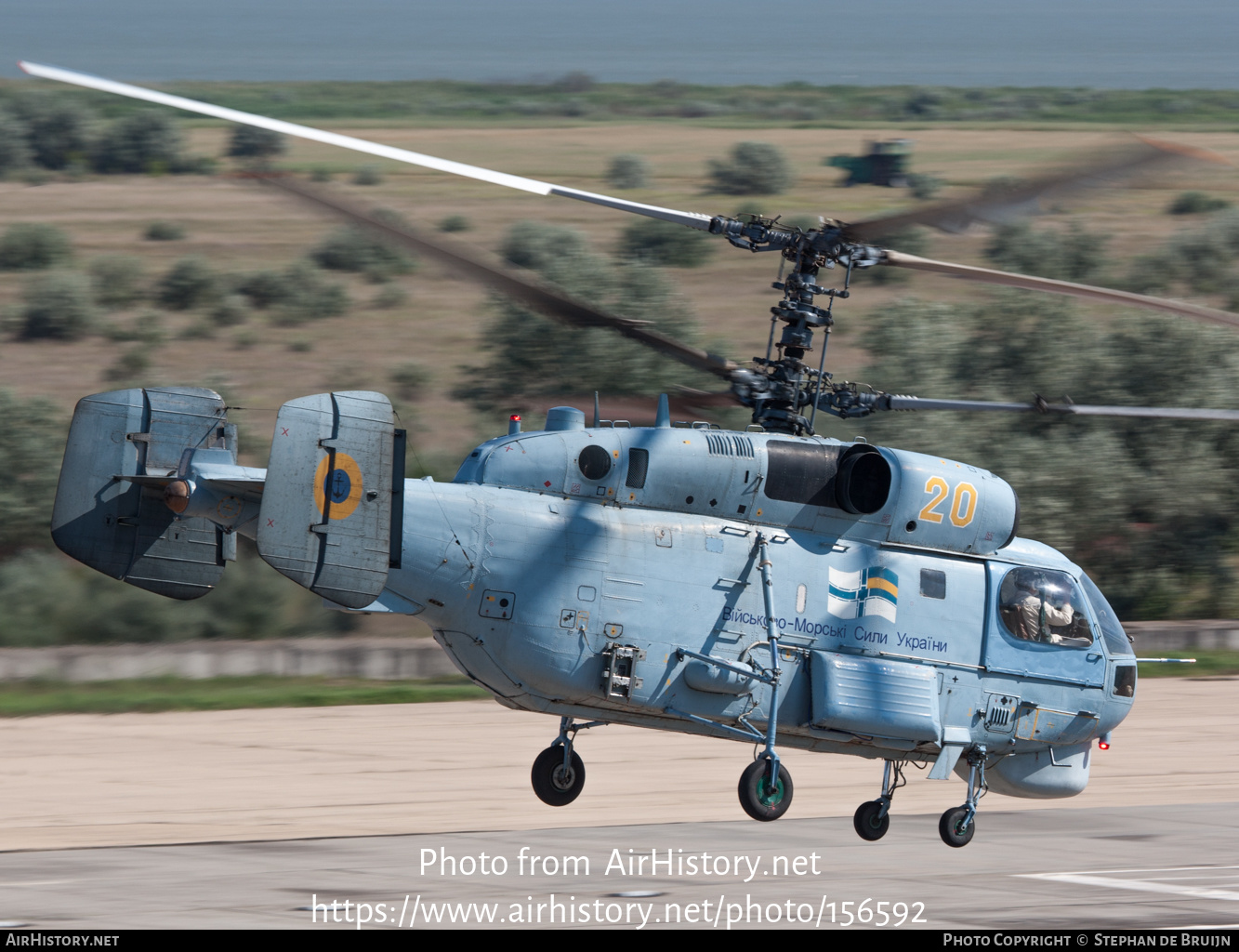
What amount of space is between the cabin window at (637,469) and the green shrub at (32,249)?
41.1 meters

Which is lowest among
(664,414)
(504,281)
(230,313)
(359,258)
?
(230,313)

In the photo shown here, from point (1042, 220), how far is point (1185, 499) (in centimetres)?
2925

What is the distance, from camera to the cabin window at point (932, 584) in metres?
13.5

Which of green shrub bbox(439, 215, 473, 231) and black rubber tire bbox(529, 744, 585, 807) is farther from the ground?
black rubber tire bbox(529, 744, 585, 807)

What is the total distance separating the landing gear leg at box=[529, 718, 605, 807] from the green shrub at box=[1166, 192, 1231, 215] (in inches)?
2236

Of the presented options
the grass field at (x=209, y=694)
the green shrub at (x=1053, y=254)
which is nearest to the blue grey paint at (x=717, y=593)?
the grass field at (x=209, y=694)

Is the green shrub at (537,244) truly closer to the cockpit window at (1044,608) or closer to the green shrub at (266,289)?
the green shrub at (266,289)

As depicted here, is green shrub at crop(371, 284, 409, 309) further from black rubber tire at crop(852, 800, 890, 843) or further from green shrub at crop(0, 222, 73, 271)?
black rubber tire at crop(852, 800, 890, 843)

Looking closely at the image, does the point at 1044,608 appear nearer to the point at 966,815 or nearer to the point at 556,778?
the point at 966,815

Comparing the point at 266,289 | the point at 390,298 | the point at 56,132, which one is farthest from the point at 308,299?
the point at 56,132

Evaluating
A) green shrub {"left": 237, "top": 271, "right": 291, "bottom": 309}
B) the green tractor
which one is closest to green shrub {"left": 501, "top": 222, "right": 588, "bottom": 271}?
green shrub {"left": 237, "top": 271, "right": 291, "bottom": 309}

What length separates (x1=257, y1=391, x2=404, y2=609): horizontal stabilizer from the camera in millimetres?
10484

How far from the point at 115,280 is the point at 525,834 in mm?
34760

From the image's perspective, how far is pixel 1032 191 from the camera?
10.3 metres
